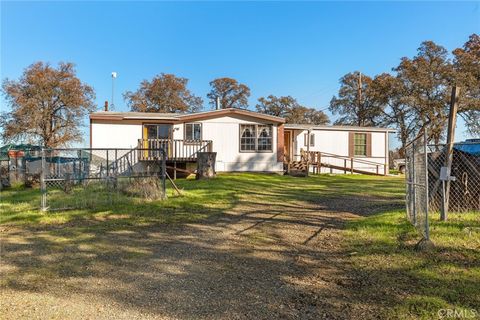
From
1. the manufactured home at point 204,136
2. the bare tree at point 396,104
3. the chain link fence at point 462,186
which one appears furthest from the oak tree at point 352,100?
the chain link fence at point 462,186

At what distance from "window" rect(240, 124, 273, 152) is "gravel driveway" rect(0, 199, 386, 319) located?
1318cm

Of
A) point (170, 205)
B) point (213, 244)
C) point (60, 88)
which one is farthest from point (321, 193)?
point (60, 88)

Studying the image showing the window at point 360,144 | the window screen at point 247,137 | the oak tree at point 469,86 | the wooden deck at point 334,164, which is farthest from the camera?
the oak tree at point 469,86

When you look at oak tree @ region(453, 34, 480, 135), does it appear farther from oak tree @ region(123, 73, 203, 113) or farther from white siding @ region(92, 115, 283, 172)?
oak tree @ region(123, 73, 203, 113)

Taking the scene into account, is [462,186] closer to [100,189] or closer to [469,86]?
[100,189]

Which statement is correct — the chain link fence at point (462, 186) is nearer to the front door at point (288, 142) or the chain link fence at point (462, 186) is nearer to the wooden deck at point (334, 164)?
the wooden deck at point (334, 164)

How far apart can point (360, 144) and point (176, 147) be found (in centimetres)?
1309

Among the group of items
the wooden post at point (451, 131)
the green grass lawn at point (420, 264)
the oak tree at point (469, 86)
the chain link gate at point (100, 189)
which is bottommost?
the green grass lawn at point (420, 264)

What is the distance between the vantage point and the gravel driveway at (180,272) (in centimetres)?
351

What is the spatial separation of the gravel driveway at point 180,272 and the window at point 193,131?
13.0m

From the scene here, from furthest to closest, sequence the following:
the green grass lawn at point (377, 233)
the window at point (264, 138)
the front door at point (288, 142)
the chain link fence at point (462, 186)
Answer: the front door at point (288, 142) < the window at point (264, 138) < the chain link fence at point (462, 186) < the green grass lawn at point (377, 233)

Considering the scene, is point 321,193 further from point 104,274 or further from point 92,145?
point 92,145

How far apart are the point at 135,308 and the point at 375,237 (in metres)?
4.25

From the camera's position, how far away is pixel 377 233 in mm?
6438
